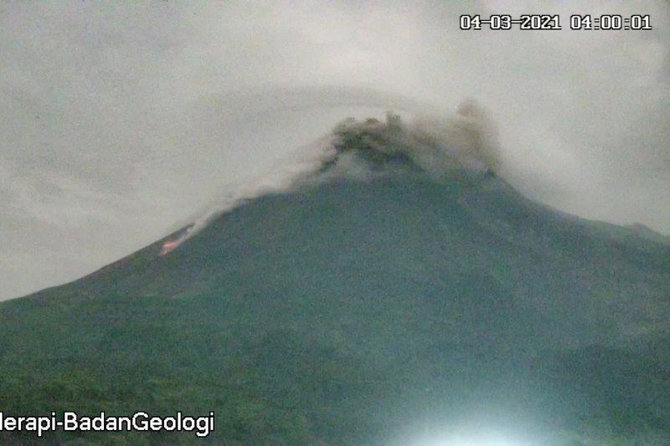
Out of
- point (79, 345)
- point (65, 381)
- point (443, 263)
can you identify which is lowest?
point (65, 381)

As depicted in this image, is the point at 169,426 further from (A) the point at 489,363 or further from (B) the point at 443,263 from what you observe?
(B) the point at 443,263

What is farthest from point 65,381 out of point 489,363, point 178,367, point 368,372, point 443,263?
point 443,263

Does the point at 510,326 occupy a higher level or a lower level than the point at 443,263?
lower

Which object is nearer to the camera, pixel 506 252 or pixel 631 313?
pixel 631 313

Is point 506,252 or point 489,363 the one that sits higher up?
point 506,252

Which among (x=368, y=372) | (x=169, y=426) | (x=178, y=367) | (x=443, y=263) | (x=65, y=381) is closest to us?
(x=169, y=426)

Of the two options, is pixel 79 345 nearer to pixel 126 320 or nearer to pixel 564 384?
pixel 126 320

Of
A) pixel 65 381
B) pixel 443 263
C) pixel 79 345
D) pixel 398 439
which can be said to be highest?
pixel 443 263

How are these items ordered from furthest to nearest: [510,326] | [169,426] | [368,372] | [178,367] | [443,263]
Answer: [443,263], [510,326], [368,372], [178,367], [169,426]

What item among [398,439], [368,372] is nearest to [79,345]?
[368,372]

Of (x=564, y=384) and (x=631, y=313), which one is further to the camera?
(x=631, y=313)
